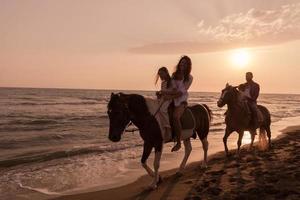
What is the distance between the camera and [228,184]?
830 cm

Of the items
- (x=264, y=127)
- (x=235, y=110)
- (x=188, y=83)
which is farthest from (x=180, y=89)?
(x=264, y=127)

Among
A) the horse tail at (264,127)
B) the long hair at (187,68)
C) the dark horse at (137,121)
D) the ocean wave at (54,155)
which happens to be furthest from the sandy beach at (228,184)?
the ocean wave at (54,155)

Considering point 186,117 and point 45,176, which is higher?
point 186,117

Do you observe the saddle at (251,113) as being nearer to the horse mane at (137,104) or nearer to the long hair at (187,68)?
the long hair at (187,68)

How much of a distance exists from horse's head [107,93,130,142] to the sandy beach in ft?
4.45

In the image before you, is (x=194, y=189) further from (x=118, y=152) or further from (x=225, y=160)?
(x=118, y=152)

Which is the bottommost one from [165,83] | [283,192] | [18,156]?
[18,156]

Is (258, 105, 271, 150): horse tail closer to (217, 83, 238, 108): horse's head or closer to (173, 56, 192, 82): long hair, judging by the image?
(217, 83, 238, 108): horse's head

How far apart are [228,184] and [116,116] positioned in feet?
8.94

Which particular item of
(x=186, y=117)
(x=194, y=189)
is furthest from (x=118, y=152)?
(x=194, y=189)

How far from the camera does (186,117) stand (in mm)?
9547

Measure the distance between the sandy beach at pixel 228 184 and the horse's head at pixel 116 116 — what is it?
4.45ft

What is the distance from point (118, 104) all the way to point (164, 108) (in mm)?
1346

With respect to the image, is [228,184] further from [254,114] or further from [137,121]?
[254,114]
